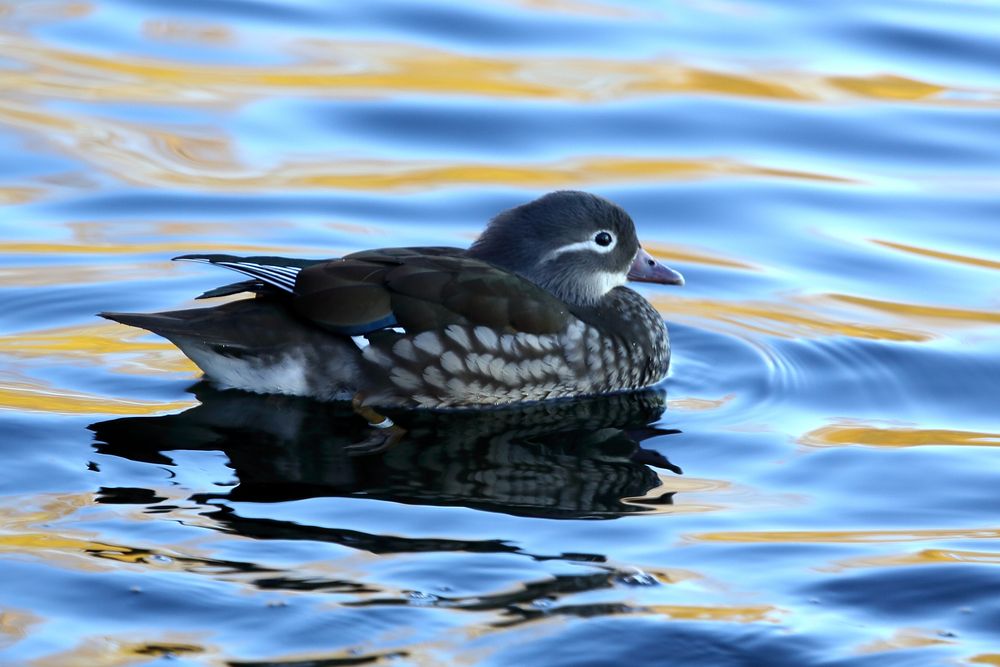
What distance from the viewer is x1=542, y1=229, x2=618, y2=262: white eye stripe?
344 inches

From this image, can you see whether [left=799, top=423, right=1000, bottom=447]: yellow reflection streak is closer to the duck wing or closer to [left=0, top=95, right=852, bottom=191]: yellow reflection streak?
the duck wing

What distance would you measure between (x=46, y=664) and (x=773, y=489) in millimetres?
3111

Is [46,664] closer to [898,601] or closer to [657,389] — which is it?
[898,601]

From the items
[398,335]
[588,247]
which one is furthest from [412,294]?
[588,247]

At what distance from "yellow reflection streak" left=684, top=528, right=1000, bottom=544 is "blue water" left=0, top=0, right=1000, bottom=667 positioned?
2 centimetres

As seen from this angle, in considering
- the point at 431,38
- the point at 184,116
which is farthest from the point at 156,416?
the point at 431,38

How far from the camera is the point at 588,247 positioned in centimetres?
880

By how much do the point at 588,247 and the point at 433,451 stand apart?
1833mm

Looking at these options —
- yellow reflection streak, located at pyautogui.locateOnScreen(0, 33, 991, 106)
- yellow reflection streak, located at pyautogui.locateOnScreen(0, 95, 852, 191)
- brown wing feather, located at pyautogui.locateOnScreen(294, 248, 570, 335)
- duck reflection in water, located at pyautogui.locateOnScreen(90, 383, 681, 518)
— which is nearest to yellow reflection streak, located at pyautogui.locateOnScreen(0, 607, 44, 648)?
duck reflection in water, located at pyautogui.locateOnScreen(90, 383, 681, 518)

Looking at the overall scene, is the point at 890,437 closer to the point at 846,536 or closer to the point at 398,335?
the point at 846,536

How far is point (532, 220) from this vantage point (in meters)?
8.71

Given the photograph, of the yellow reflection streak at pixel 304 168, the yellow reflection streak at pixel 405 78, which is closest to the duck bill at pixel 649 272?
the yellow reflection streak at pixel 304 168

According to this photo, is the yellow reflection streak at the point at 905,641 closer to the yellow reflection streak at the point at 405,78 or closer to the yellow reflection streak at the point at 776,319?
the yellow reflection streak at the point at 776,319

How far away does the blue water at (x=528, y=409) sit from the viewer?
566cm
